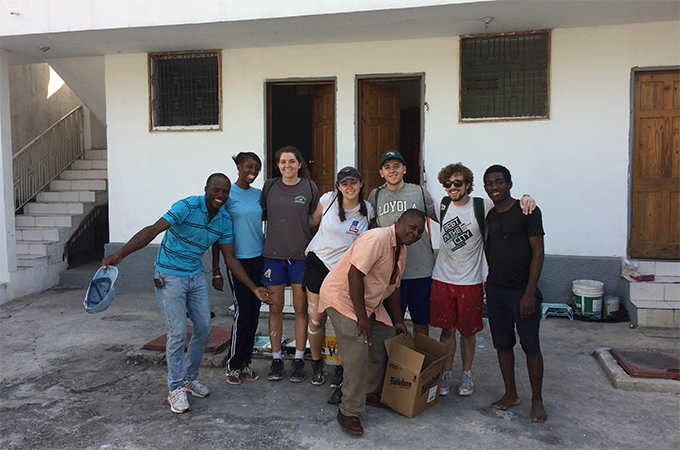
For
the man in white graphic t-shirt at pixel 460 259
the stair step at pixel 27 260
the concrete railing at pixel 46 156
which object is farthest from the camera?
the concrete railing at pixel 46 156

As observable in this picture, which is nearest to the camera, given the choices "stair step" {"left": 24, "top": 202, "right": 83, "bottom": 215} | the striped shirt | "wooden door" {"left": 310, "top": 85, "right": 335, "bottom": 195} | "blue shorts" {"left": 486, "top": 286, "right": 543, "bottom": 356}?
"blue shorts" {"left": 486, "top": 286, "right": 543, "bottom": 356}

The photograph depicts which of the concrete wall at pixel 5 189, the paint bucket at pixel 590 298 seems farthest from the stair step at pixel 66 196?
the paint bucket at pixel 590 298

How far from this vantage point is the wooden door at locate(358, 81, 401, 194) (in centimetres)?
696

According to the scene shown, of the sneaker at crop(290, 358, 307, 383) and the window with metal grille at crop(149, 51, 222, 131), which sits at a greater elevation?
the window with metal grille at crop(149, 51, 222, 131)

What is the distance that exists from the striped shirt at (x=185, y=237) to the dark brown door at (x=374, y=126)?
3545 mm

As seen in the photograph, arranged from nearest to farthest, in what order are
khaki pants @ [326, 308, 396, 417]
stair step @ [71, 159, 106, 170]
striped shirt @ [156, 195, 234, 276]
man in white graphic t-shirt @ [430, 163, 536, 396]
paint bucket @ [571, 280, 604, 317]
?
khaki pants @ [326, 308, 396, 417] → striped shirt @ [156, 195, 234, 276] → man in white graphic t-shirt @ [430, 163, 536, 396] → paint bucket @ [571, 280, 604, 317] → stair step @ [71, 159, 106, 170]

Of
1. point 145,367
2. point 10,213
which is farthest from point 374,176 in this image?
point 10,213

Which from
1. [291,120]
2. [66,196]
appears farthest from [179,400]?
[291,120]

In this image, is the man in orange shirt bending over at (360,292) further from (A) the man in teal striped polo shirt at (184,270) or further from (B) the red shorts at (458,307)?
(A) the man in teal striped polo shirt at (184,270)

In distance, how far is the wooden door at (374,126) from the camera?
6.96m

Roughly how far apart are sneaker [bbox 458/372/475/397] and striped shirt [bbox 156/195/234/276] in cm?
215

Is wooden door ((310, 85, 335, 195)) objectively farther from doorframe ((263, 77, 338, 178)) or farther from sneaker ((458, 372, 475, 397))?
sneaker ((458, 372, 475, 397))

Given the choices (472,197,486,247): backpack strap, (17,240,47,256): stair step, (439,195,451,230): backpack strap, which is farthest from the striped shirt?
(17,240,47,256): stair step

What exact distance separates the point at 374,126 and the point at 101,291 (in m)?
4.54
